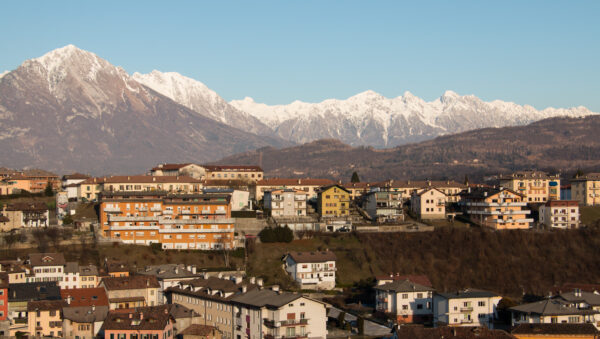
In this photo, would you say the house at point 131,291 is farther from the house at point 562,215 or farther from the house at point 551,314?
the house at point 562,215

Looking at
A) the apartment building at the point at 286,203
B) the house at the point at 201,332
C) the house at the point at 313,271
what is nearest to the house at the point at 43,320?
the house at the point at 201,332

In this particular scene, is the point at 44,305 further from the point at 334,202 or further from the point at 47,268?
the point at 334,202

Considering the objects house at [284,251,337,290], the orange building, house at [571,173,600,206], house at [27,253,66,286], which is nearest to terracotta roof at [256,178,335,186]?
the orange building

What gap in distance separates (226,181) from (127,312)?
201ft

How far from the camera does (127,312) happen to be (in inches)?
2178

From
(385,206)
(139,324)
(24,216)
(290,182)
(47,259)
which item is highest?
(290,182)

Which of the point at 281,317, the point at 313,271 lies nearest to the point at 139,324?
the point at 281,317

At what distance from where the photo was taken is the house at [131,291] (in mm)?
60938

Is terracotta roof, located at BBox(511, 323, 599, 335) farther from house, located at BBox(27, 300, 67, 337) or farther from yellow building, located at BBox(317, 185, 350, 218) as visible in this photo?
yellow building, located at BBox(317, 185, 350, 218)

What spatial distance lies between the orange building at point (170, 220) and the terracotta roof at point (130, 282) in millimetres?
16717

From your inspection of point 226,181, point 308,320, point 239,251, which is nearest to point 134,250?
point 239,251

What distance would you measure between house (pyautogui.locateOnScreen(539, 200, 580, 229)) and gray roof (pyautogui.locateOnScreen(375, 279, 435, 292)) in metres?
31.6

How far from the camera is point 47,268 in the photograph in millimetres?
68938

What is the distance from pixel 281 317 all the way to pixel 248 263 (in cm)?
2443
